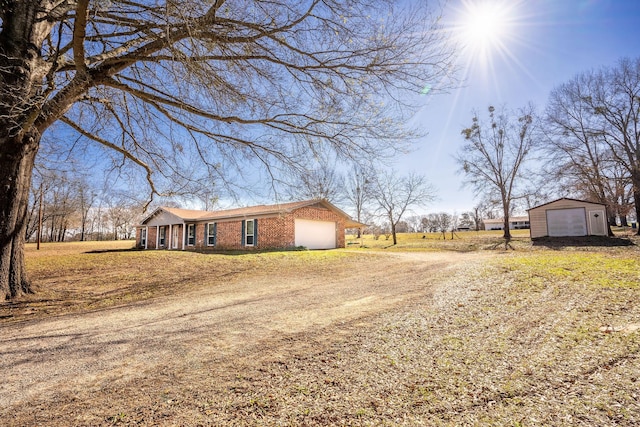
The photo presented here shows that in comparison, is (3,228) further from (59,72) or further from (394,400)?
(394,400)

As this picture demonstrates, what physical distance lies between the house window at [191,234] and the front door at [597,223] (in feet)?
90.4

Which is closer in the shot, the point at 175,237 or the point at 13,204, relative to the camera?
the point at 13,204

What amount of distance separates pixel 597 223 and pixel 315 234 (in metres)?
18.5

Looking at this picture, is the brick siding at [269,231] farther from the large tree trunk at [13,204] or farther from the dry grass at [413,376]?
the dry grass at [413,376]

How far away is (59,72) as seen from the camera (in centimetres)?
625

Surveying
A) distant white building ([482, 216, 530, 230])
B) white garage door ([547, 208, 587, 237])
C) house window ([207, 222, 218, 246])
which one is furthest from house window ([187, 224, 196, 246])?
distant white building ([482, 216, 530, 230])

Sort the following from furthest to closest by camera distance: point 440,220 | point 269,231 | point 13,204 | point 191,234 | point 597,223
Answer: point 440,220 < point 191,234 < point 597,223 < point 269,231 < point 13,204

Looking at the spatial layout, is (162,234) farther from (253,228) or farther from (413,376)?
(413,376)

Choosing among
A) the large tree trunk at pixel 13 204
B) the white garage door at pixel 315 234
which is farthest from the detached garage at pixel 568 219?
the large tree trunk at pixel 13 204

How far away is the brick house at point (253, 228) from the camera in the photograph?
1819 cm

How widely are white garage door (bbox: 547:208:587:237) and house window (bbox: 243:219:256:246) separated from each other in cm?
2045

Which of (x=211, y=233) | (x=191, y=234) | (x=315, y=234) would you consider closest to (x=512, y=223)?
(x=315, y=234)

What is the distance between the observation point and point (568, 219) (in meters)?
20.5

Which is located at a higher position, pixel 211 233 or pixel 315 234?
pixel 211 233
